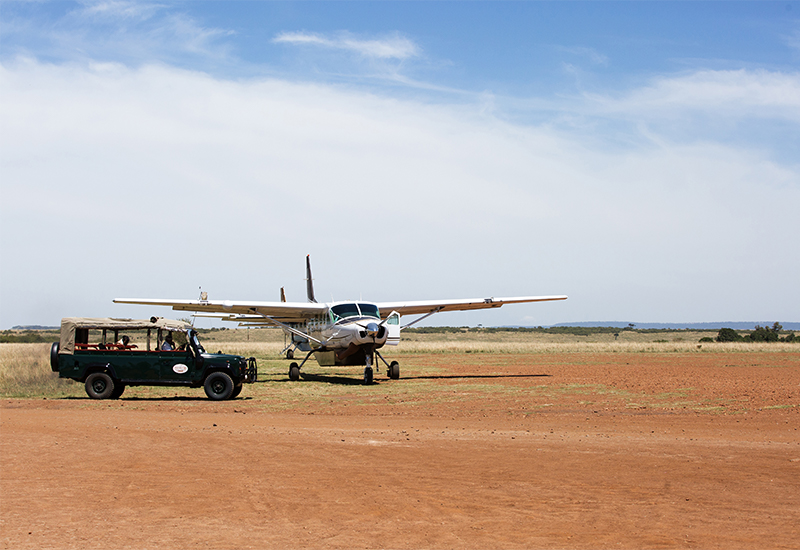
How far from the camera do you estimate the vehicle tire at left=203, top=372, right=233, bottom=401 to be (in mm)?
16984

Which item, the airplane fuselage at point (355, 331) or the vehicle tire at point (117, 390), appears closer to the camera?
the vehicle tire at point (117, 390)

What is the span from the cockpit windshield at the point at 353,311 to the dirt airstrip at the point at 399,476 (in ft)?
26.1

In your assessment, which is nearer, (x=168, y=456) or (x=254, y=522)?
(x=254, y=522)

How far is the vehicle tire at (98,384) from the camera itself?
1642cm

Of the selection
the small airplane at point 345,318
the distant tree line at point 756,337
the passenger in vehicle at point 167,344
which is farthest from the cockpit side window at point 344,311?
the distant tree line at point 756,337

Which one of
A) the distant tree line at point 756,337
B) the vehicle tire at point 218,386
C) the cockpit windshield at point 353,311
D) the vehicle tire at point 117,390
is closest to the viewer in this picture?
the vehicle tire at point 117,390

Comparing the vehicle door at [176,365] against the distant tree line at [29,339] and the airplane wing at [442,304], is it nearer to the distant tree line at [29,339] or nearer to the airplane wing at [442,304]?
the airplane wing at [442,304]

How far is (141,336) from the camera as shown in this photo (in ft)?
52.5

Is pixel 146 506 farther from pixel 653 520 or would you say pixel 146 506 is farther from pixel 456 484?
pixel 653 520

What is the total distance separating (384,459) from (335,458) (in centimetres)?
67

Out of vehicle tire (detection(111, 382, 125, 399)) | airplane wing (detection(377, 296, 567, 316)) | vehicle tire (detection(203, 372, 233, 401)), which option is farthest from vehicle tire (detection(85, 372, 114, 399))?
airplane wing (detection(377, 296, 567, 316))

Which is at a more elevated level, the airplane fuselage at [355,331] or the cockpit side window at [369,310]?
the cockpit side window at [369,310]

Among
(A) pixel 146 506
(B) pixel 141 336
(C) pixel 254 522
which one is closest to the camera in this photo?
(C) pixel 254 522

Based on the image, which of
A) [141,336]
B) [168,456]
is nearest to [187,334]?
[141,336]
